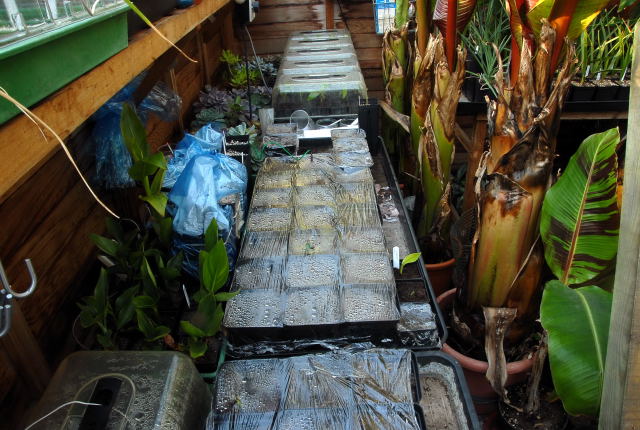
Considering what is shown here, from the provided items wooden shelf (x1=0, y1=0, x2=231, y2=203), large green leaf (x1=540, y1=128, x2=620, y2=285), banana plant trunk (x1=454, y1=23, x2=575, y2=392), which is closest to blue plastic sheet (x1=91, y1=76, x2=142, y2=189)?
wooden shelf (x1=0, y1=0, x2=231, y2=203)

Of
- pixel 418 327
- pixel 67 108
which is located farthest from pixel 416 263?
pixel 67 108

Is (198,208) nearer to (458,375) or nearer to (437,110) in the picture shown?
(458,375)

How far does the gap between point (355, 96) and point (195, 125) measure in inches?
49.4

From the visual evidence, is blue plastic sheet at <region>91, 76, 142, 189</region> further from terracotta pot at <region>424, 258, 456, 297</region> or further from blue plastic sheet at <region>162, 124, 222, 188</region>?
terracotta pot at <region>424, 258, 456, 297</region>

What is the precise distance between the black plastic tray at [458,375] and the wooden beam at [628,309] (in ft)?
1.20

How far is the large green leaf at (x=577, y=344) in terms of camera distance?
1.55 metres

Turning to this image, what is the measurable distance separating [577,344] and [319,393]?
0.95 metres

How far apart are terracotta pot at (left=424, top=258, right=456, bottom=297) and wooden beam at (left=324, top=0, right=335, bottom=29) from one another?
333 centimetres

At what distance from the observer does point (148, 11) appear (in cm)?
175

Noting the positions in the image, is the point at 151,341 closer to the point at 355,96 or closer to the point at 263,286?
the point at 263,286

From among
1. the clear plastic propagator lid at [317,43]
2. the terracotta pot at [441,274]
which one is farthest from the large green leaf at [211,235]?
the clear plastic propagator lid at [317,43]

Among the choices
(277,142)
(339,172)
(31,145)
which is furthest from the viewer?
(277,142)

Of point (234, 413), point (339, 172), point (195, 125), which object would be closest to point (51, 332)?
point (234, 413)

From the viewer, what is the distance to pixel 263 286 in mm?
1654
